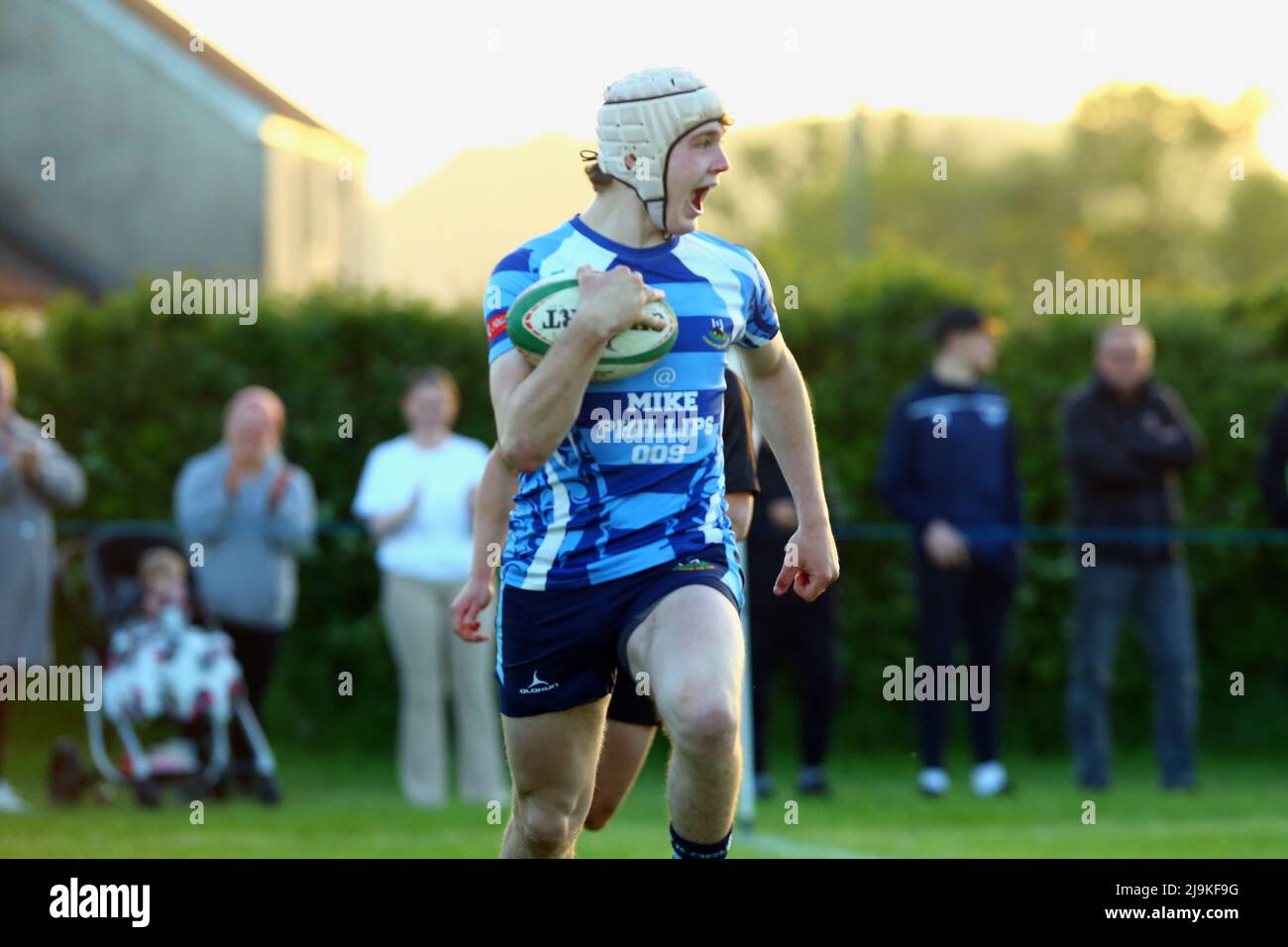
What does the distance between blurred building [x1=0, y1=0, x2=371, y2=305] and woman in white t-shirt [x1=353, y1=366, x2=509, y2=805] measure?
16793 mm

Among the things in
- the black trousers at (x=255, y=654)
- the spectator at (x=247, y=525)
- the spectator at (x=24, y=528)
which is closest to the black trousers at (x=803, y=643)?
the spectator at (x=247, y=525)

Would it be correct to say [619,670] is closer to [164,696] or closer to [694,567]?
[694,567]

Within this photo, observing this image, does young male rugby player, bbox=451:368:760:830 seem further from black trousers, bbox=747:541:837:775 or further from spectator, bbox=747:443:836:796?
black trousers, bbox=747:541:837:775

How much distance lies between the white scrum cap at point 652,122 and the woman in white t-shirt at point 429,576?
6240 millimetres

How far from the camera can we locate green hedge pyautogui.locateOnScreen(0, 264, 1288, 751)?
47.6 ft

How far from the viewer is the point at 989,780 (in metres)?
11.6

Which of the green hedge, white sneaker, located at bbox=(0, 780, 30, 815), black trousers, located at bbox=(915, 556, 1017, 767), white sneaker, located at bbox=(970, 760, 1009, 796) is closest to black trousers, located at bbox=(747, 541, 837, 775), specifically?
black trousers, located at bbox=(915, 556, 1017, 767)

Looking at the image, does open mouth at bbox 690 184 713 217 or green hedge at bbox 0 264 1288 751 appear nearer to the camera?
open mouth at bbox 690 184 713 217

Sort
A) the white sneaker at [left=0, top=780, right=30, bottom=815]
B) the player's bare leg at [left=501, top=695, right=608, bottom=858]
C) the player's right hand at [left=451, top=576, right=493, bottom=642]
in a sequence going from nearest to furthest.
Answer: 1. the player's bare leg at [left=501, top=695, right=608, bottom=858]
2. the player's right hand at [left=451, top=576, right=493, bottom=642]
3. the white sneaker at [left=0, top=780, right=30, bottom=815]

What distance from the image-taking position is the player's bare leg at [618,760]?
20.4 feet

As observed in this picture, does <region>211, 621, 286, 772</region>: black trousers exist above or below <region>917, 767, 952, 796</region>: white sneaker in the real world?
above

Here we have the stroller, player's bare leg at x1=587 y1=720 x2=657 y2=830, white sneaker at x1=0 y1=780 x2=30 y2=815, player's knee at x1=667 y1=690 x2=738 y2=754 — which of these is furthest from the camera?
the stroller
